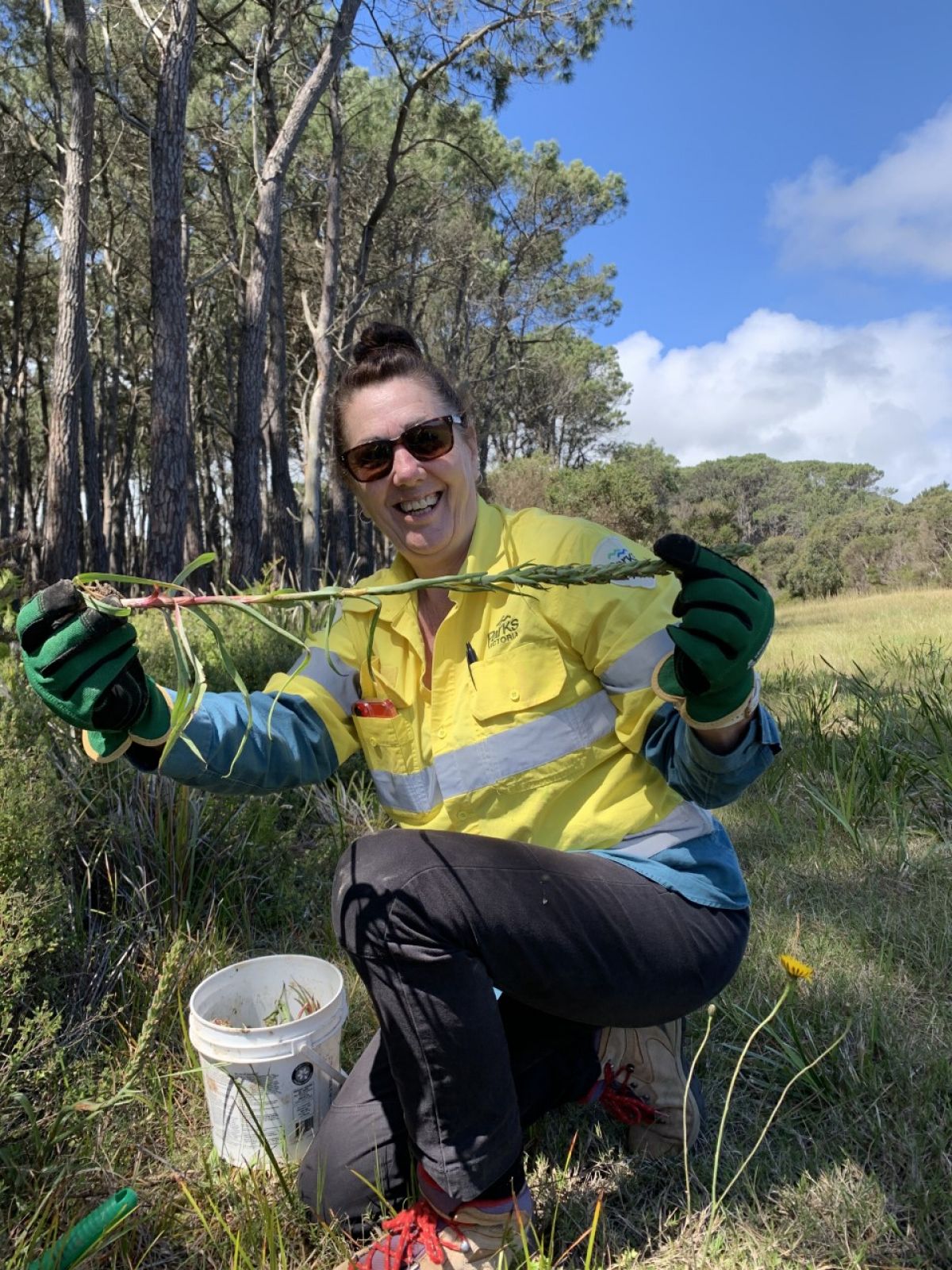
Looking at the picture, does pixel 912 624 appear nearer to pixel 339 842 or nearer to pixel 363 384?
pixel 339 842

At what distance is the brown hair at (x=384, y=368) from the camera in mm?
1873

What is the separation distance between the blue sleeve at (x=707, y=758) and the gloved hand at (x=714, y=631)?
0.06 meters

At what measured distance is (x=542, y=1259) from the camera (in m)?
1.29

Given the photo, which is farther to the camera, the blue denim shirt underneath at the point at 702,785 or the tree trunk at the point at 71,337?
the tree trunk at the point at 71,337

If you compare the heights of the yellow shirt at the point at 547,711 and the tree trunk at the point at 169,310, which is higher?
the tree trunk at the point at 169,310

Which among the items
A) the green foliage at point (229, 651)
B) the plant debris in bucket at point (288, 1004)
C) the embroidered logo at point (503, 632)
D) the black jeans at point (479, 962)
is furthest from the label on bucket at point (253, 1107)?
the green foliage at point (229, 651)

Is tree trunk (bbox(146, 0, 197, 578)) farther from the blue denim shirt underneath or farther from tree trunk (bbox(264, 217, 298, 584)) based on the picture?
the blue denim shirt underneath

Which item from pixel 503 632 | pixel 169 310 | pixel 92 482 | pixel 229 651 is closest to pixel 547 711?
pixel 503 632

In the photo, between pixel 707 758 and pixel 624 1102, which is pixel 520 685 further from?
pixel 624 1102

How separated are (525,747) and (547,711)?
8 cm

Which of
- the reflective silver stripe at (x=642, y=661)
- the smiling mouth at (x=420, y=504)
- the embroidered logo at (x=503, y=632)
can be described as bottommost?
the reflective silver stripe at (x=642, y=661)

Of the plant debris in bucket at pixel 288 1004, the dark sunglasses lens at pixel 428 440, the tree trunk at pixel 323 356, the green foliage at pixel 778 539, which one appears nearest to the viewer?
the dark sunglasses lens at pixel 428 440

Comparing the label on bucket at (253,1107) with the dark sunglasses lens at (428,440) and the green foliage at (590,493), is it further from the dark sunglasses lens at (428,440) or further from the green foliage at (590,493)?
the green foliage at (590,493)

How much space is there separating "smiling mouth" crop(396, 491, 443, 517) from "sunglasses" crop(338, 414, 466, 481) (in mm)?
74
